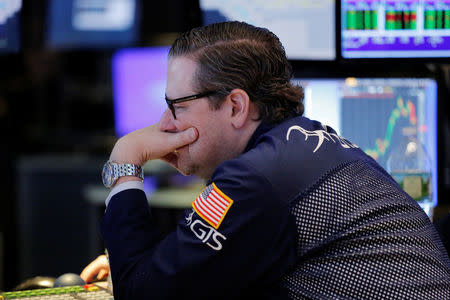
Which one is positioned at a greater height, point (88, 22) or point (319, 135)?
point (88, 22)

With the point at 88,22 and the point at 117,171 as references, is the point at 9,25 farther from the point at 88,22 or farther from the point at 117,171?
the point at 117,171

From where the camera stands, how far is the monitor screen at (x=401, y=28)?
84.1 inches

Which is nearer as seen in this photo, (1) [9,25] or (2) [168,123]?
(2) [168,123]

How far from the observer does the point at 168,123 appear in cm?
155

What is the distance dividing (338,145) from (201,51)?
337mm

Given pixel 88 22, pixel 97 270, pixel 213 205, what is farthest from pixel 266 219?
pixel 88 22

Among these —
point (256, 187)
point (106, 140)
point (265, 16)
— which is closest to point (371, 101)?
point (265, 16)

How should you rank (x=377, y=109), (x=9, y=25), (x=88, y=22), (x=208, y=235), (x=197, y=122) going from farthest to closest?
(x=88, y=22), (x=9, y=25), (x=377, y=109), (x=197, y=122), (x=208, y=235)

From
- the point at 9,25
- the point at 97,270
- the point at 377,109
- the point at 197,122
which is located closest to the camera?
the point at 197,122

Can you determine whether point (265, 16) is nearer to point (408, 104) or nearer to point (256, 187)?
point (408, 104)

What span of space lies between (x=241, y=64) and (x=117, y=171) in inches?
13.1

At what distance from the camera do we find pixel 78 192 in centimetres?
484

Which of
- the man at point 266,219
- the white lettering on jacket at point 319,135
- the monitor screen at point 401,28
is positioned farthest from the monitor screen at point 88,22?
the white lettering on jacket at point 319,135

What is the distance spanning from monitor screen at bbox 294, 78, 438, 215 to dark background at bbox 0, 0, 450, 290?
0.04 metres
